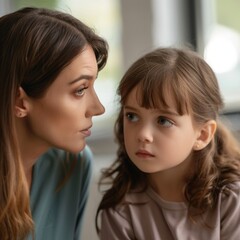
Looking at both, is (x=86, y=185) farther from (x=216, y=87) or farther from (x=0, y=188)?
(x=216, y=87)

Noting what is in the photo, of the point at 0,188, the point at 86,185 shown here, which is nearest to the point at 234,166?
the point at 86,185

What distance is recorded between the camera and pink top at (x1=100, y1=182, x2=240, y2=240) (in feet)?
3.40

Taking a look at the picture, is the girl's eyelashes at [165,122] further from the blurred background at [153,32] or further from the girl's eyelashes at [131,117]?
the blurred background at [153,32]

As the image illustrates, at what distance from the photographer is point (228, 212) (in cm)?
104

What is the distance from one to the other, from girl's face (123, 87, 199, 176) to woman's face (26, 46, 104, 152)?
87mm

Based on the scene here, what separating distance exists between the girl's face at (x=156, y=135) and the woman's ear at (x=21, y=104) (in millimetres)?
199

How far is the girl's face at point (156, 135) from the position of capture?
38.7 inches

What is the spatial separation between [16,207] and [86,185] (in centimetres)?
25

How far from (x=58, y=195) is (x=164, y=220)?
0.27m

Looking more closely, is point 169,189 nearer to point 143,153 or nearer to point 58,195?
point 143,153

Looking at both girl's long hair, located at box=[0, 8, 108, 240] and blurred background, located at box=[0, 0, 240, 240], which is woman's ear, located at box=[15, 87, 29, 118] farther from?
blurred background, located at box=[0, 0, 240, 240]

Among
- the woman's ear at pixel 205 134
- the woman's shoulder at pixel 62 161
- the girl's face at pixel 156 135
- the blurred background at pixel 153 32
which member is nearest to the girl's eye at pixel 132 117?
the girl's face at pixel 156 135

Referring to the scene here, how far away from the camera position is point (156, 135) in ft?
3.23

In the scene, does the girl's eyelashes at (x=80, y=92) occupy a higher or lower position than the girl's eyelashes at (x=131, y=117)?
higher
